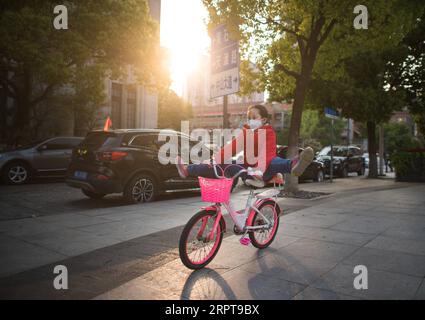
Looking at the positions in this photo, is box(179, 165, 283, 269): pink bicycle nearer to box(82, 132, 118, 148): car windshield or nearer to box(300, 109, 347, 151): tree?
box(82, 132, 118, 148): car windshield

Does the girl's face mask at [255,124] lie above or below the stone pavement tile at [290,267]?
above

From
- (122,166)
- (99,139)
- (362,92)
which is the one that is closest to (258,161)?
(122,166)

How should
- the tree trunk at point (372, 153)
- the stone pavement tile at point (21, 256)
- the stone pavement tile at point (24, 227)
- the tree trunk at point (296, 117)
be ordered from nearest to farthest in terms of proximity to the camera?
the stone pavement tile at point (21, 256) → the stone pavement tile at point (24, 227) → the tree trunk at point (296, 117) → the tree trunk at point (372, 153)

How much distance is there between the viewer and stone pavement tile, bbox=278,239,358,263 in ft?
15.2

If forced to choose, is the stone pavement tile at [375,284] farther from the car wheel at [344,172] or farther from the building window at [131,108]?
the building window at [131,108]

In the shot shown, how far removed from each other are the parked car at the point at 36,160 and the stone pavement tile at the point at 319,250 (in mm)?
9797

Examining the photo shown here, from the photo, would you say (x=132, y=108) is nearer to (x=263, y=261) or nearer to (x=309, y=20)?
(x=309, y=20)

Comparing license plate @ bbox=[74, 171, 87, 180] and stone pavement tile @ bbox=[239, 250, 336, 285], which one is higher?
license plate @ bbox=[74, 171, 87, 180]

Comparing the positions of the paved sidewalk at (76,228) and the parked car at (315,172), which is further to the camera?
the parked car at (315,172)

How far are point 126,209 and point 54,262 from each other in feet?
11.2

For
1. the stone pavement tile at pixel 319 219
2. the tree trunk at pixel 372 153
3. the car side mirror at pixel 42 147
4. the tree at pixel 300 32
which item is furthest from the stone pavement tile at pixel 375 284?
the tree trunk at pixel 372 153

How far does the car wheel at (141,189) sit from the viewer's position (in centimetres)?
858

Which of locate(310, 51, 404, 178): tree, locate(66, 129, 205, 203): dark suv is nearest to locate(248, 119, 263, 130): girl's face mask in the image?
locate(66, 129, 205, 203): dark suv
